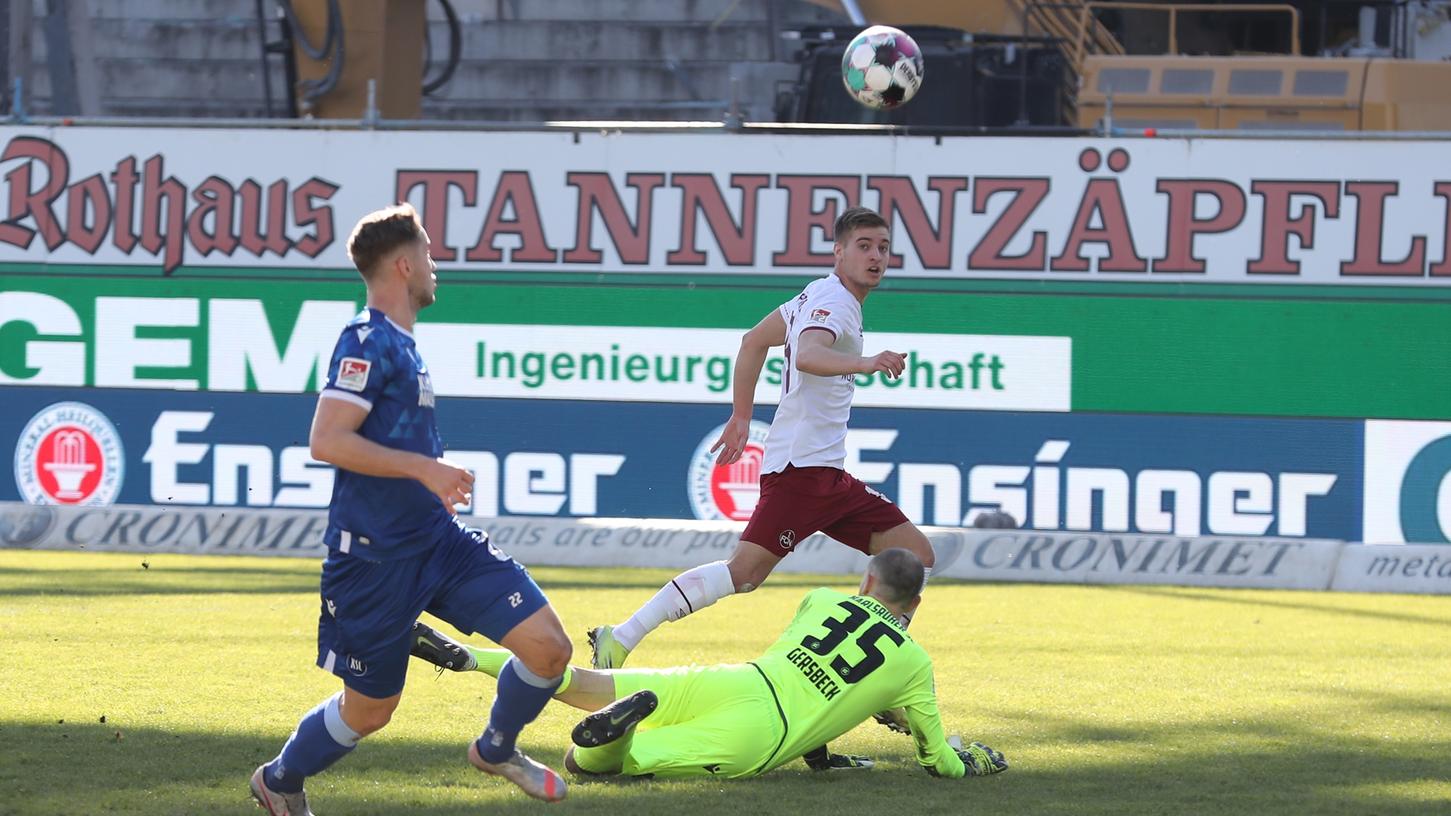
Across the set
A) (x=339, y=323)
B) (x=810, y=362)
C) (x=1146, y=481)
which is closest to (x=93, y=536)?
(x=339, y=323)

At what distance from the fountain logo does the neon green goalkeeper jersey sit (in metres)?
11.5

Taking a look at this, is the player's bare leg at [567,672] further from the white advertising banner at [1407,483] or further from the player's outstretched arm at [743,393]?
the white advertising banner at [1407,483]

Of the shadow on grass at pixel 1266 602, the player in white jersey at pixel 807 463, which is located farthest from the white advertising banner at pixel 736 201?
the player in white jersey at pixel 807 463

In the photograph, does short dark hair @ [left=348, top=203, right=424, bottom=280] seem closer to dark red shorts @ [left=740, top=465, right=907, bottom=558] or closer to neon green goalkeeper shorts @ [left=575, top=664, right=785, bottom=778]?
neon green goalkeeper shorts @ [left=575, top=664, right=785, bottom=778]

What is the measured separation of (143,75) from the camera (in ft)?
86.7

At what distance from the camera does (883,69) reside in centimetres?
1448

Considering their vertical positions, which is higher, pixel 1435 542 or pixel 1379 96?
pixel 1379 96

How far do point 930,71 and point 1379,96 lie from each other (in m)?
4.72

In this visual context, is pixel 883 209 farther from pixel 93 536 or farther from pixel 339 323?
pixel 93 536

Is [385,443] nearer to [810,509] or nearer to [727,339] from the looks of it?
[810,509]

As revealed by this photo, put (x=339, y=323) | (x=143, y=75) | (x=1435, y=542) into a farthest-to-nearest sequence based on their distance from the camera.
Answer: (x=143, y=75) < (x=339, y=323) < (x=1435, y=542)

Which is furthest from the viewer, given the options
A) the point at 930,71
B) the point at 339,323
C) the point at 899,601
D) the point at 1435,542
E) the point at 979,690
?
the point at 930,71

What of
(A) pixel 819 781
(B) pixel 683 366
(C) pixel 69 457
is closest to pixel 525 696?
(A) pixel 819 781

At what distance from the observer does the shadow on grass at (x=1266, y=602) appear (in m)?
12.9
